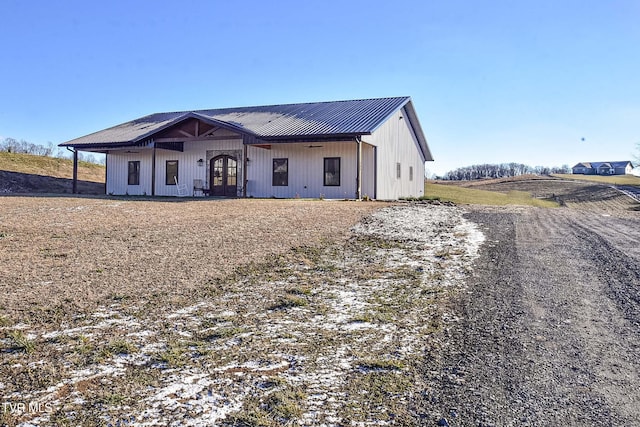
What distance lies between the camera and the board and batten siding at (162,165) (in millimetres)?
21312

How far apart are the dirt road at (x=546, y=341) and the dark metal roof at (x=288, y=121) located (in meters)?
11.2

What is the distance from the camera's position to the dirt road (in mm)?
2982

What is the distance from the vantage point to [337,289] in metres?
5.74

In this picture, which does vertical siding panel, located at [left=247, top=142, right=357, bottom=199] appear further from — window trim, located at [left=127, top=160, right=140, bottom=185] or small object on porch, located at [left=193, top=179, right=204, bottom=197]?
window trim, located at [left=127, top=160, right=140, bottom=185]

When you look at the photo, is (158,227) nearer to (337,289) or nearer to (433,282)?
(337,289)

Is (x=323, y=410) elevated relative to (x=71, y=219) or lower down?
lower down

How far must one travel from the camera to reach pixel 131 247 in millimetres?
7840

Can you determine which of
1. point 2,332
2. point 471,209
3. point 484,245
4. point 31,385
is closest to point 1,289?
point 2,332

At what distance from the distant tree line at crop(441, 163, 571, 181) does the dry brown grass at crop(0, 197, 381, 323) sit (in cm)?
8159

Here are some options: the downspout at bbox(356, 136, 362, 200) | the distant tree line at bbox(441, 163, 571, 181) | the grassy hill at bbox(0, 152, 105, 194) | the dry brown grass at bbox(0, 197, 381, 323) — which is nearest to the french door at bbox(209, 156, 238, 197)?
the downspout at bbox(356, 136, 362, 200)

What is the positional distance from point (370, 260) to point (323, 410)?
173 inches

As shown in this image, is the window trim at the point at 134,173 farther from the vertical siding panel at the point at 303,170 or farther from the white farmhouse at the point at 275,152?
the vertical siding panel at the point at 303,170

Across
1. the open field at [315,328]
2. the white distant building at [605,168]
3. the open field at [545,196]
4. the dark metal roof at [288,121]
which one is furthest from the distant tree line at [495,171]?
the open field at [315,328]

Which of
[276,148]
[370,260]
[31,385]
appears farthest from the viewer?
[276,148]
